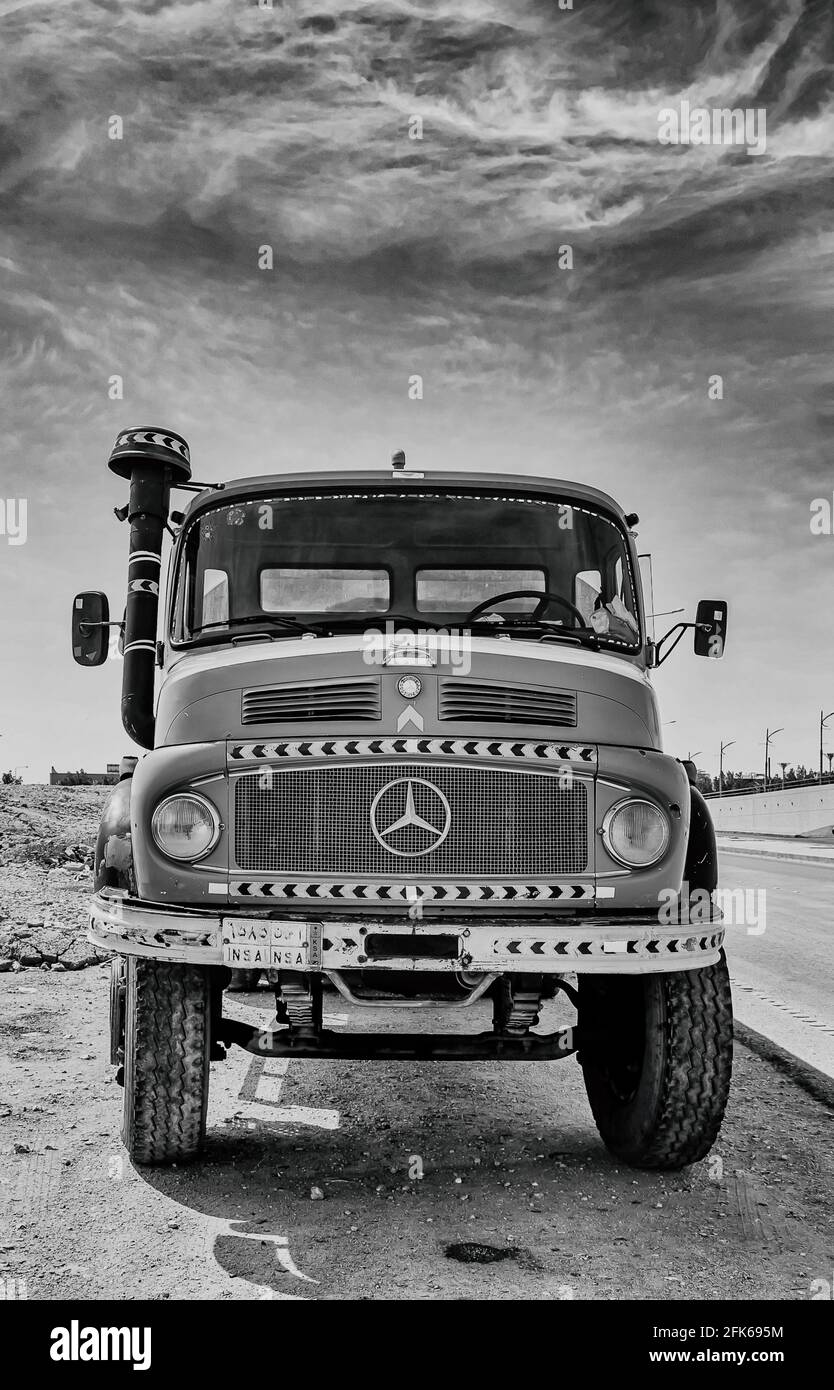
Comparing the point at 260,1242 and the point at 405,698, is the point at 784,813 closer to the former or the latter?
the point at 405,698

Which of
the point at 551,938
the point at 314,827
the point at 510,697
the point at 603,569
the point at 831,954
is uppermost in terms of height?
the point at 603,569

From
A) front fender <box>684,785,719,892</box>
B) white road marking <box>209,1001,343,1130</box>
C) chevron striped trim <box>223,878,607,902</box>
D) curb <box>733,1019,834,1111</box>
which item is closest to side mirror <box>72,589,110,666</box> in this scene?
white road marking <box>209,1001,343,1130</box>

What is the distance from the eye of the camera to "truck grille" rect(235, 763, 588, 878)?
3.84m

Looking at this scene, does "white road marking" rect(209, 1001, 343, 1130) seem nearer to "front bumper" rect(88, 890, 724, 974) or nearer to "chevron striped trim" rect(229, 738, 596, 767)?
"front bumper" rect(88, 890, 724, 974)

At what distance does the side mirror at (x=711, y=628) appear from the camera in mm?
5492

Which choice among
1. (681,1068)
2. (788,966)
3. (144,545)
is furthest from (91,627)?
(788,966)

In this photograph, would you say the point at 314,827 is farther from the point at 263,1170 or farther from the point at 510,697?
the point at 263,1170

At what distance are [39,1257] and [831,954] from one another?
26.8ft

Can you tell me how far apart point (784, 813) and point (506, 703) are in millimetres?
57644

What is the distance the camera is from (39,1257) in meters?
3.28

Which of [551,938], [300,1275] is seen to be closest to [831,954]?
[551,938]

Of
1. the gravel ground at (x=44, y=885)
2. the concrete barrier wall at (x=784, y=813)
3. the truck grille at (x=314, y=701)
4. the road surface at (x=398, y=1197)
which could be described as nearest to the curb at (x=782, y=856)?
the concrete barrier wall at (x=784, y=813)

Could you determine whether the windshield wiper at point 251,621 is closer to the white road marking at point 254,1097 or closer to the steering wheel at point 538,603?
the steering wheel at point 538,603

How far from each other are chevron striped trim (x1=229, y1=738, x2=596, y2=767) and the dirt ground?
1.48 m
